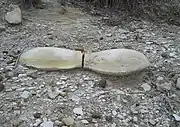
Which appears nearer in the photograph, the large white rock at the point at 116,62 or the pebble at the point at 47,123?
the pebble at the point at 47,123

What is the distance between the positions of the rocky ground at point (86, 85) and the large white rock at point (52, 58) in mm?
34

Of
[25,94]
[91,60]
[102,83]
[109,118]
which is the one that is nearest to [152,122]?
[109,118]

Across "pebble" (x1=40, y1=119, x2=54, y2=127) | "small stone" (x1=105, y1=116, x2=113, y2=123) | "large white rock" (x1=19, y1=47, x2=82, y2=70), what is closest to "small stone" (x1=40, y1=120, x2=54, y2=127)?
"pebble" (x1=40, y1=119, x2=54, y2=127)

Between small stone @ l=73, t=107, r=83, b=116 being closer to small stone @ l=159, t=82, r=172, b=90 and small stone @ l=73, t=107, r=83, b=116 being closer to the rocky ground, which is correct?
the rocky ground

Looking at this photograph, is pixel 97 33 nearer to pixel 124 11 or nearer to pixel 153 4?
pixel 124 11

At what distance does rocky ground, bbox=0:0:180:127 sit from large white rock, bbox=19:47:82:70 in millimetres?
34

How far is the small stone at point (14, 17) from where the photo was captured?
1.98 meters

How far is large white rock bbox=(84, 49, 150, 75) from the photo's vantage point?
157cm

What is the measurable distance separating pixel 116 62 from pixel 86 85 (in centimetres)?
18

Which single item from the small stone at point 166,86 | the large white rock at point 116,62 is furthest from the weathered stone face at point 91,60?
the small stone at point 166,86

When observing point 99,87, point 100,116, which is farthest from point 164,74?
point 100,116

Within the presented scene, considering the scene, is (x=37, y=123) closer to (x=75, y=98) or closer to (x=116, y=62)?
(x=75, y=98)

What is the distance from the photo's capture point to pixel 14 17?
200cm

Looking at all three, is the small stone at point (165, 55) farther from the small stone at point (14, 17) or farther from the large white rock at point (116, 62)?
the small stone at point (14, 17)
